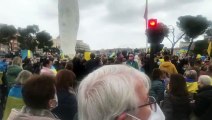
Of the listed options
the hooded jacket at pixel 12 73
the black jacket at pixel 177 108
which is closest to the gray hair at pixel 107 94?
the black jacket at pixel 177 108

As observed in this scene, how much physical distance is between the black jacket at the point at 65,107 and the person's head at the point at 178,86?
193 centimetres

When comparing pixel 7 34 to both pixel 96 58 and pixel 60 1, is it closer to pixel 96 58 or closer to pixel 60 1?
pixel 60 1

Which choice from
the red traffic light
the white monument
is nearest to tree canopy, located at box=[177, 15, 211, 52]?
the white monument

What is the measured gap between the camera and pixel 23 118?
3750mm

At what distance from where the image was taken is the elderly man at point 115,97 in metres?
2.36

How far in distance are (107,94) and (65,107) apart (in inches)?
165

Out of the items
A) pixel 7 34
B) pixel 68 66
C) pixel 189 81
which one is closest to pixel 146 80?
pixel 189 81

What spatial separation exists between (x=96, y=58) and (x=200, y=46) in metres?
75.3

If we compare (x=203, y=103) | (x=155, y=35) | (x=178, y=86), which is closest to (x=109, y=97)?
(x=203, y=103)

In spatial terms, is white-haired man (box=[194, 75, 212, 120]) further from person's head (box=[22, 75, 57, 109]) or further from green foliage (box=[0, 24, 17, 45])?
green foliage (box=[0, 24, 17, 45])

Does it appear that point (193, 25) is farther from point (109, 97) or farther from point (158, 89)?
point (109, 97)

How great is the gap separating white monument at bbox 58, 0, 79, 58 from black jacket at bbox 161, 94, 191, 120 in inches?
1051

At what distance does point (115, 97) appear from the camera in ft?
7.76

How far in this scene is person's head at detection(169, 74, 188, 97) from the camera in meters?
7.78
